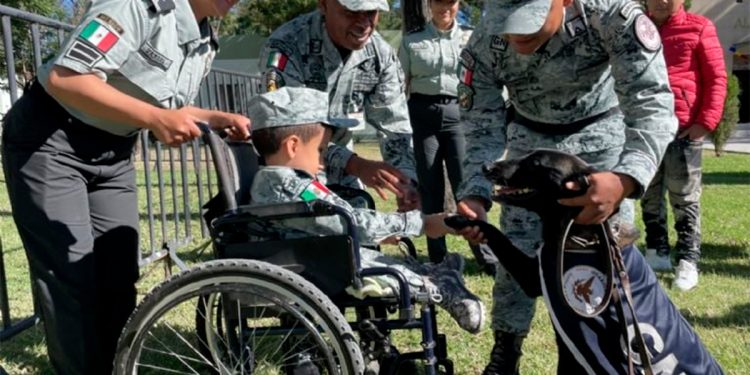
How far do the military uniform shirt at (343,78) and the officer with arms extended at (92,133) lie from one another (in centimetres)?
57

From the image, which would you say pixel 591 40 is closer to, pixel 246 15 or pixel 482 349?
pixel 482 349

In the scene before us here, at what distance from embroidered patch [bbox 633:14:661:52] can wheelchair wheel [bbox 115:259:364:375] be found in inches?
47.6

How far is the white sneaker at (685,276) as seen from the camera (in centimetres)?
467

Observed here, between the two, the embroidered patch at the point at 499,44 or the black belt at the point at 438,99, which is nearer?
the embroidered patch at the point at 499,44

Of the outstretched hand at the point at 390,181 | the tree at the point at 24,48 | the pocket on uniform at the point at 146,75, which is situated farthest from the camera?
the tree at the point at 24,48

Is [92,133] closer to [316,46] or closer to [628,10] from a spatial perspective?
[316,46]

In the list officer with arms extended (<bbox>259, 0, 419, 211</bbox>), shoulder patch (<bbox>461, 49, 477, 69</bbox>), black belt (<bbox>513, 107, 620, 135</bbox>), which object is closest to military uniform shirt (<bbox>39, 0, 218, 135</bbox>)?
officer with arms extended (<bbox>259, 0, 419, 211</bbox>)

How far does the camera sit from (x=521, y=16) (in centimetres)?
226

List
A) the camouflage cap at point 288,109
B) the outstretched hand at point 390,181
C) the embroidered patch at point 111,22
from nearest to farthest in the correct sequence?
1. the embroidered patch at point 111,22
2. the camouflage cap at point 288,109
3. the outstretched hand at point 390,181

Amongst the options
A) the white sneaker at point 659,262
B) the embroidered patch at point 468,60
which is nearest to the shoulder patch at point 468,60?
the embroidered patch at point 468,60

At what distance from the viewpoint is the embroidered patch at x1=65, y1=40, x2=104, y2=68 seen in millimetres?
2303

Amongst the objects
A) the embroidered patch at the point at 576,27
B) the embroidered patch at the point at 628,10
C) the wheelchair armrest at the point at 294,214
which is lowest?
the wheelchair armrest at the point at 294,214

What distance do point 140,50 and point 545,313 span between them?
2.55m

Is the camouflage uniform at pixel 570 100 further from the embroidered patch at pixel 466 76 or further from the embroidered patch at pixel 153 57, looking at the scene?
the embroidered patch at pixel 153 57
